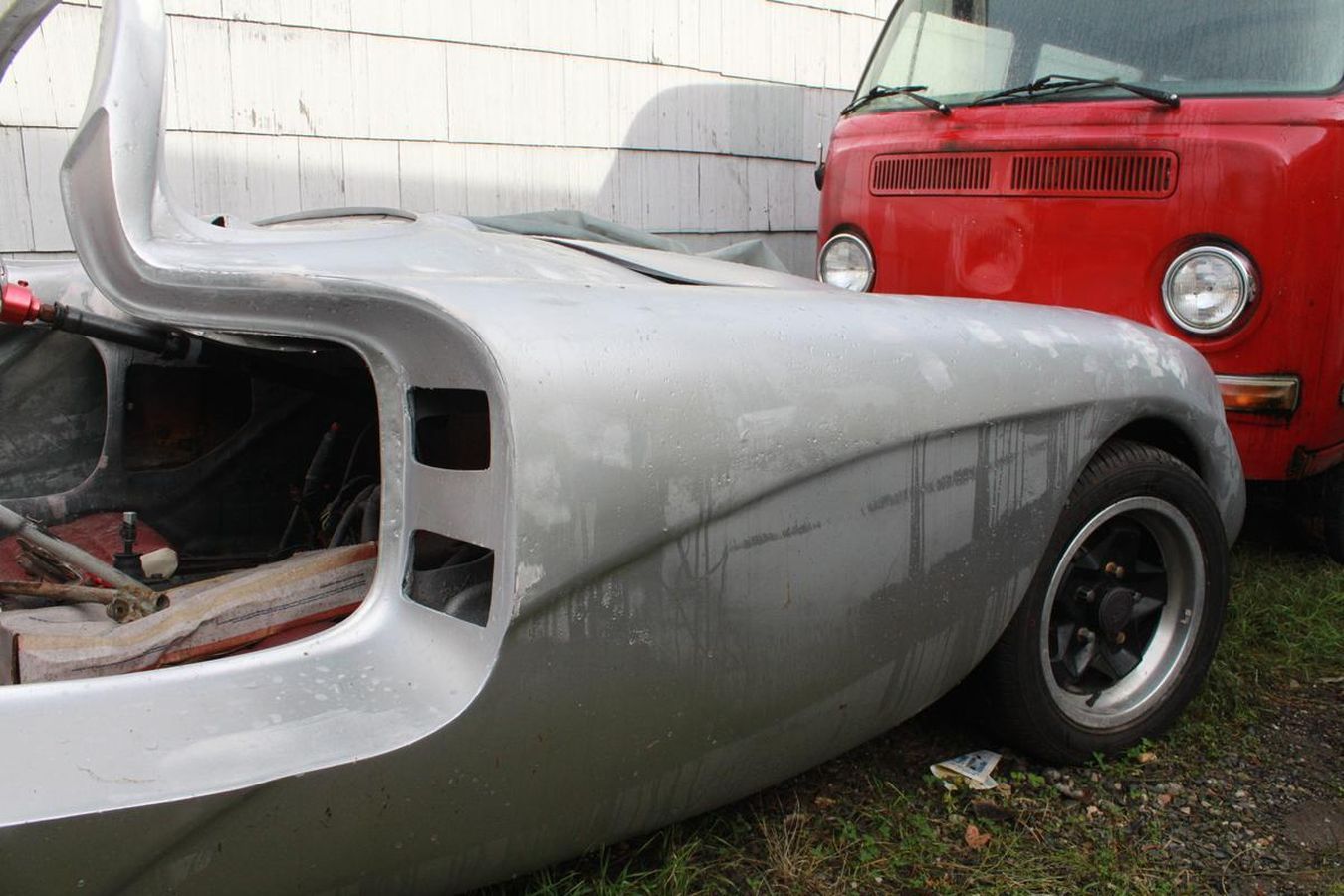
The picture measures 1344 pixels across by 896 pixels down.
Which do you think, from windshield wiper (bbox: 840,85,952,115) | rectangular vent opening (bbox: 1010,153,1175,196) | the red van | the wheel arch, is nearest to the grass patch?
the wheel arch

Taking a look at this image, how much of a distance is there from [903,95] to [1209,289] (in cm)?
130

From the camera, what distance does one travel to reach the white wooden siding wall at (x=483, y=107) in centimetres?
379

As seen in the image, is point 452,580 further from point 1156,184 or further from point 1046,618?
point 1156,184

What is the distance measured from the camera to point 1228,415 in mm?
3156

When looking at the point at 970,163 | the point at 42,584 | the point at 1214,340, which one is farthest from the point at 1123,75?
the point at 42,584

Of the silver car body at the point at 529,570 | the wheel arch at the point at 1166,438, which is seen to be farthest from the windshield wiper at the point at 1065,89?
the silver car body at the point at 529,570

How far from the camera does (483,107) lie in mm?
4551

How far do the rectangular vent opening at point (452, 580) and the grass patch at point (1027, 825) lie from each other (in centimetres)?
63

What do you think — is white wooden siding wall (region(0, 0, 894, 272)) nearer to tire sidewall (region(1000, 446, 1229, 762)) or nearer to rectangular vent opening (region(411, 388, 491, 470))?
rectangular vent opening (region(411, 388, 491, 470))

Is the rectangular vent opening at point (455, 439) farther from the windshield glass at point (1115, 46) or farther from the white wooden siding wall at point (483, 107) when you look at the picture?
the white wooden siding wall at point (483, 107)

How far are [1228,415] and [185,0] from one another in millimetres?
3668

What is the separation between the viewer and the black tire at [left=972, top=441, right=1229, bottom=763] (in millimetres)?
2211

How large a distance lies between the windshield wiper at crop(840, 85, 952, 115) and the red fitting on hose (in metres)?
2.83

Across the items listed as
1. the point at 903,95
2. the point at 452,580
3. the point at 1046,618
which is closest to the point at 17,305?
the point at 452,580
